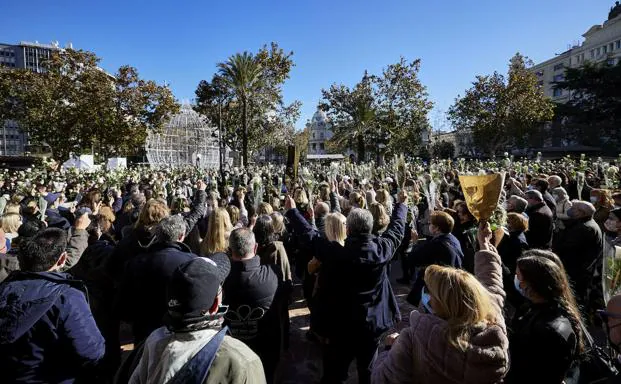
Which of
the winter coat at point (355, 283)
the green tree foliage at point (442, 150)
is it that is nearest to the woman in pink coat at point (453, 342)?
the winter coat at point (355, 283)

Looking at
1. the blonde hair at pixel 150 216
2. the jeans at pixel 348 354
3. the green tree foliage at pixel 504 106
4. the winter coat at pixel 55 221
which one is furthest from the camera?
the green tree foliage at pixel 504 106

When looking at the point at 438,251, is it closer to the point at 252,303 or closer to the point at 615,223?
the point at 252,303

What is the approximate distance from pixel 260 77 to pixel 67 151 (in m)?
15.1

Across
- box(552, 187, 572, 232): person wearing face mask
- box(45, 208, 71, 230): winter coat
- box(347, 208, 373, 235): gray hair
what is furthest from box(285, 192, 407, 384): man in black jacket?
box(552, 187, 572, 232): person wearing face mask

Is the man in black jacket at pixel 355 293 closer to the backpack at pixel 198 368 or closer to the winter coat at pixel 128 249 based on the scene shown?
the winter coat at pixel 128 249

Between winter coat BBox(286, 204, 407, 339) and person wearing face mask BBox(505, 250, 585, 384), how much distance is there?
1064mm

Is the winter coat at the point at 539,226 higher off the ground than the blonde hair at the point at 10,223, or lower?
lower

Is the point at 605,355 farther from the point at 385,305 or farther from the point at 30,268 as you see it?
the point at 30,268

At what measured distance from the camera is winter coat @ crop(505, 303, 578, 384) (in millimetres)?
2121

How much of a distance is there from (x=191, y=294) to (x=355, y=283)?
1.77 metres

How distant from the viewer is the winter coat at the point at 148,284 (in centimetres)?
301

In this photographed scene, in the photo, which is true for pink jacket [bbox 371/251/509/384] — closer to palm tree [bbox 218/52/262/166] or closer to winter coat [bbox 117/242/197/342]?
winter coat [bbox 117/242/197/342]

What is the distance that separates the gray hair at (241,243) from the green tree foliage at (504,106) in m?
34.0

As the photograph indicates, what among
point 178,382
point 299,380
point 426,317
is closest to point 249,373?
point 178,382
